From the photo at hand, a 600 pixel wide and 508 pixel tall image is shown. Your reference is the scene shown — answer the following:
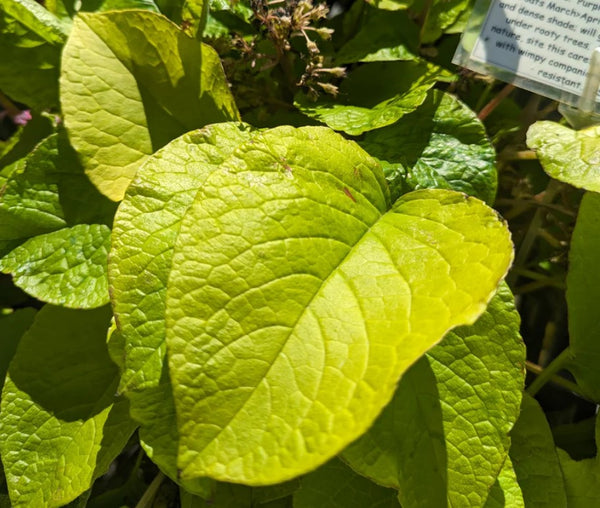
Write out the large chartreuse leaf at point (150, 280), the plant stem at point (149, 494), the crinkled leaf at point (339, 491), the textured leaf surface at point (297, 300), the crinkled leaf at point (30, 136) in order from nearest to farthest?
the textured leaf surface at point (297, 300) → the large chartreuse leaf at point (150, 280) → the crinkled leaf at point (339, 491) → the plant stem at point (149, 494) → the crinkled leaf at point (30, 136)

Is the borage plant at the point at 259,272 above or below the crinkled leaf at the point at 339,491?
above

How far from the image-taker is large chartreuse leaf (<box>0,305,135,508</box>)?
0.66 meters

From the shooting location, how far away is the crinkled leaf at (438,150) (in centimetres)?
67

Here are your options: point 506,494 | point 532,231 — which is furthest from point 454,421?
point 532,231

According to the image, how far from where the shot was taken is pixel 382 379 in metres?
0.40

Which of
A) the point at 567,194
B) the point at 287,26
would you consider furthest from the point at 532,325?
the point at 287,26

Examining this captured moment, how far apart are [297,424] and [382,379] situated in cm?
6

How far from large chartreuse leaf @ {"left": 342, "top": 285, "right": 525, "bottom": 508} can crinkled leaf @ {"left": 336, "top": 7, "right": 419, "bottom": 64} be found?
1.10 ft

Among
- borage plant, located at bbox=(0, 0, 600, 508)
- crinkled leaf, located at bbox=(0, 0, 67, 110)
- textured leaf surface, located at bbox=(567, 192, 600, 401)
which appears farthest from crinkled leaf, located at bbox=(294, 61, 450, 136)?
crinkled leaf, located at bbox=(0, 0, 67, 110)

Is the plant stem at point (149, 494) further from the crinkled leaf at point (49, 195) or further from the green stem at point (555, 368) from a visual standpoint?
the green stem at point (555, 368)

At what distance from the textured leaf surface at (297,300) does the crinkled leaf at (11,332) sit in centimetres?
50

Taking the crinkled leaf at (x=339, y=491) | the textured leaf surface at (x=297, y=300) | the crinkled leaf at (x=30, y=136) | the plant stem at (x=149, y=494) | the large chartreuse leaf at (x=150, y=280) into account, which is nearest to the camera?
the textured leaf surface at (x=297, y=300)

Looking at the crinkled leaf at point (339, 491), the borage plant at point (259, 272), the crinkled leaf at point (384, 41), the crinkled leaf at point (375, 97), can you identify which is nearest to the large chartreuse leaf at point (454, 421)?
the borage plant at point (259, 272)

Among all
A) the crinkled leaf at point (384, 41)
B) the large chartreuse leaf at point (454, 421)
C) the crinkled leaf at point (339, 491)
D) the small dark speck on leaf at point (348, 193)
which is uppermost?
the crinkled leaf at point (384, 41)
